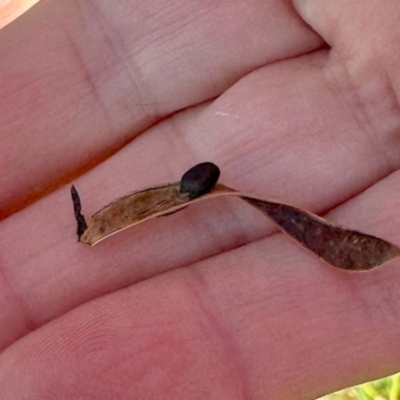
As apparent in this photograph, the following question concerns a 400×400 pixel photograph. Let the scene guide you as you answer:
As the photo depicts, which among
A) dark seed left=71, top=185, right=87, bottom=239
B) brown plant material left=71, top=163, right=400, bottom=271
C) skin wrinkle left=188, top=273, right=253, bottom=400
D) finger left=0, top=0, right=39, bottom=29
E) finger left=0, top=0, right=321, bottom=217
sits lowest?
skin wrinkle left=188, top=273, right=253, bottom=400

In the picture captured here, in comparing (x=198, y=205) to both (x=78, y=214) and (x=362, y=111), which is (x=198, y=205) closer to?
(x=78, y=214)

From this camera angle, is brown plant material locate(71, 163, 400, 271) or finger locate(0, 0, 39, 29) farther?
finger locate(0, 0, 39, 29)

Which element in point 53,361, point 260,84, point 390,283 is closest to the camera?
point 53,361

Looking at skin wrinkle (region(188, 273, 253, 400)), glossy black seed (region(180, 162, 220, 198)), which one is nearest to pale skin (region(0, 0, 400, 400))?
skin wrinkle (region(188, 273, 253, 400))

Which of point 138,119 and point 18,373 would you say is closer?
point 18,373

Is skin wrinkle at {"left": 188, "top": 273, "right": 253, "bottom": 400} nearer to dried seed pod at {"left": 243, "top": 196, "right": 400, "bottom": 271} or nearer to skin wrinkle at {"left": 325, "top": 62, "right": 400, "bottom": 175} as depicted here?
dried seed pod at {"left": 243, "top": 196, "right": 400, "bottom": 271}

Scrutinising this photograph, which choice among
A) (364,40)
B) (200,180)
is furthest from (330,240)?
(364,40)

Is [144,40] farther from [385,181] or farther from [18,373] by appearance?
[18,373]

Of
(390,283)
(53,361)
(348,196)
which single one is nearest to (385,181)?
(348,196)
